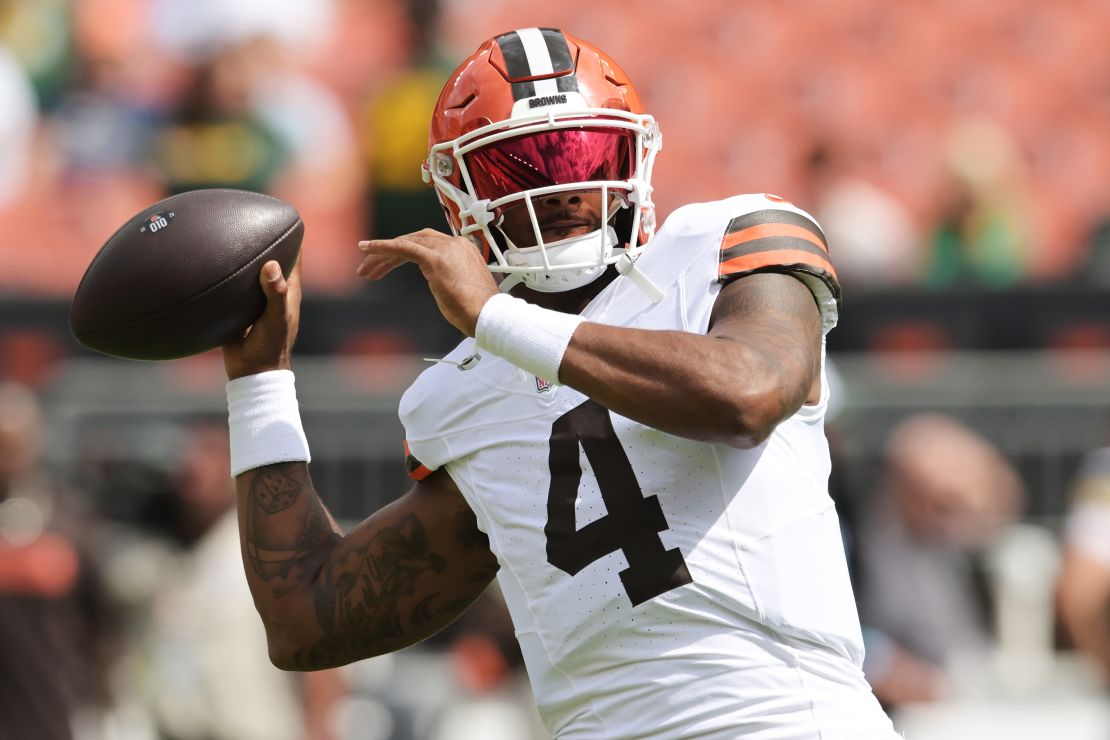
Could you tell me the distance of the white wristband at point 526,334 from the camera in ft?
7.80

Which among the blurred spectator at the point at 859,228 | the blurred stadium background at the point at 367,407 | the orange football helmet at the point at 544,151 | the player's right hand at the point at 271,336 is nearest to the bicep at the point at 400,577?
the player's right hand at the point at 271,336

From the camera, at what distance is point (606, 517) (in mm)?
2564

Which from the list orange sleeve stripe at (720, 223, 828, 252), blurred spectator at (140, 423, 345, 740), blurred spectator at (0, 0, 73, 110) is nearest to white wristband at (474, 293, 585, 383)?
orange sleeve stripe at (720, 223, 828, 252)

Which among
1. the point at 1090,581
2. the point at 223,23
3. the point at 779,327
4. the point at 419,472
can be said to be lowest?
the point at 1090,581

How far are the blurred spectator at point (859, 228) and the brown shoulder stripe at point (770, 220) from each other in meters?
4.19

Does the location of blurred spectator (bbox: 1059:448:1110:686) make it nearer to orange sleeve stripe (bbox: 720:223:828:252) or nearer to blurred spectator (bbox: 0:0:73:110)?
orange sleeve stripe (bbox: 720:223:828:252)

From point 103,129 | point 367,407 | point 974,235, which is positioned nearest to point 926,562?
point 974,235

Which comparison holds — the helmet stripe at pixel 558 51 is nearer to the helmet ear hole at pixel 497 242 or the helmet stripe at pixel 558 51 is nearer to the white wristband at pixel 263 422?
the helmet ear hole at pixel 497 242

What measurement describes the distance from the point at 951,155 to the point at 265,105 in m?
Result: 3.14

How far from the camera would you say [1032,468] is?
21.6 ft

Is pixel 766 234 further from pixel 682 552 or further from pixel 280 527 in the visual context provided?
pixel 280 527

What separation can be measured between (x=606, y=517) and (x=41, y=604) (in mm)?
3745

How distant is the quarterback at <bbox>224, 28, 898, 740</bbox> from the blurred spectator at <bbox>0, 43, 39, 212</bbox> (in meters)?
5.55

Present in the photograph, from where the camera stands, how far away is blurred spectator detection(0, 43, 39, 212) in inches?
317
